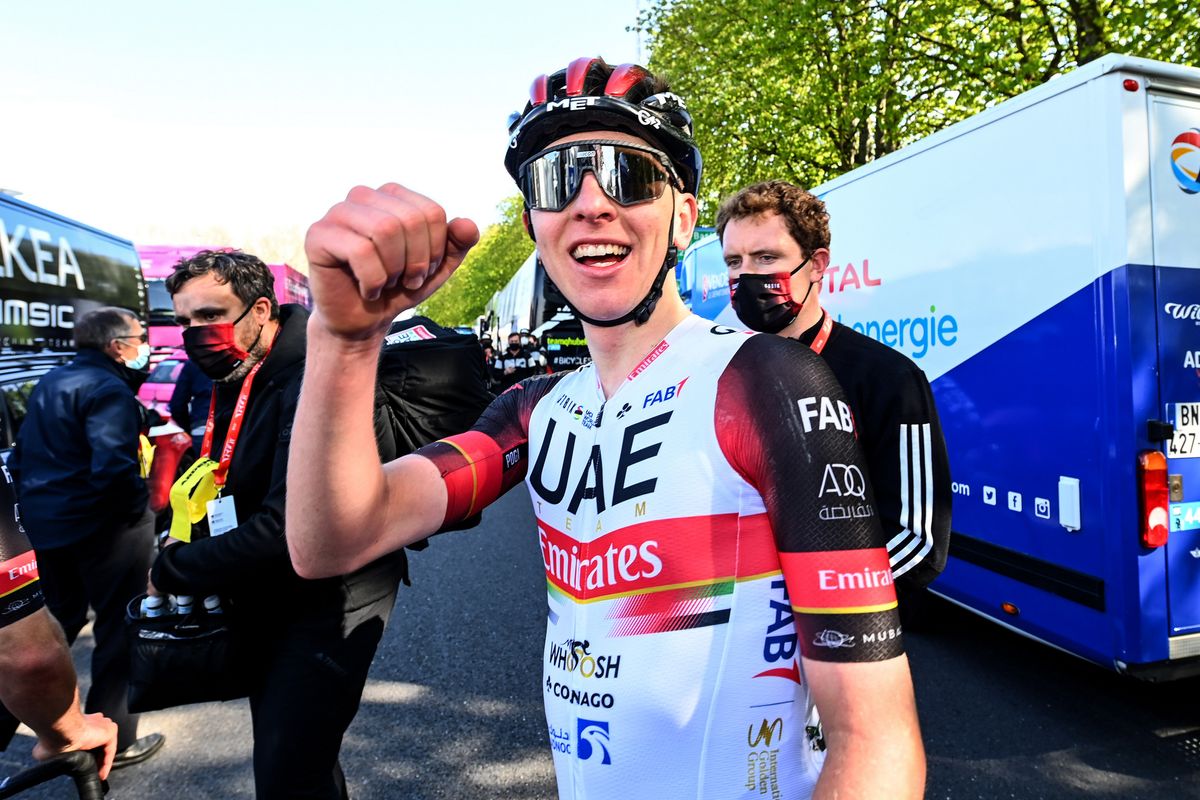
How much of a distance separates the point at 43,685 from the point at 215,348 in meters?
1.21

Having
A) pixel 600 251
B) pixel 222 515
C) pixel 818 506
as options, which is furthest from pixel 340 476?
pixel 222 515

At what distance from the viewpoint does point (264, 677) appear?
232 cm

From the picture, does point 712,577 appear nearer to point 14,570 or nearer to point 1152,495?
point 14,570

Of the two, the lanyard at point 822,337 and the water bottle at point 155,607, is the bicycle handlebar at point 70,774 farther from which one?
the lanyard at point 822,337

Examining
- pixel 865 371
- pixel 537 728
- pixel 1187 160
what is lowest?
pixel 537 728

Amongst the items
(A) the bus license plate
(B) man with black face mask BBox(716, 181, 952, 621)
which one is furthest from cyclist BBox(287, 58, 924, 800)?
(A) the bus license plate

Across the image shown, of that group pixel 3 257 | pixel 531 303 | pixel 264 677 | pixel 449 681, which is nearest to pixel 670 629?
pixel 264 677

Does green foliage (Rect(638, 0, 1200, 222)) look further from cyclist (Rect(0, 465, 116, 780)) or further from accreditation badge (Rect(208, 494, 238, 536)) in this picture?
cyclist (Rect(0, 465, 116, 780))

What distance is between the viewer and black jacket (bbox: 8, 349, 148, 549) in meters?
3.57

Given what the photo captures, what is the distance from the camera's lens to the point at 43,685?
173 centimetres

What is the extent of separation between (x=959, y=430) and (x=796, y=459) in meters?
3.55

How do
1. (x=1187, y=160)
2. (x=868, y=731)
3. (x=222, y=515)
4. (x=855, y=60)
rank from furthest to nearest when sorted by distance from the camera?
(x=855, y=60)
(x=1187, y=160)
(x=222, y=515)
(x=868, y=731)

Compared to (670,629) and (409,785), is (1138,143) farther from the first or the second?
(409,785)

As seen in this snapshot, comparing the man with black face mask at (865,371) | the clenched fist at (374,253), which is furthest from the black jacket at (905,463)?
the clenched fist at (374,253)
